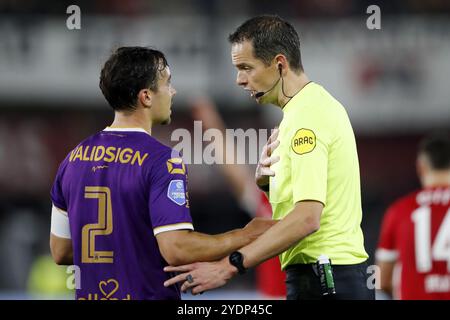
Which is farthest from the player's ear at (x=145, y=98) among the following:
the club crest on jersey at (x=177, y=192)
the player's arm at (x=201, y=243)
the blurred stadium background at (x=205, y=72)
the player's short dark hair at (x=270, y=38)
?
the blurred stadium background at (x=205, y=72)

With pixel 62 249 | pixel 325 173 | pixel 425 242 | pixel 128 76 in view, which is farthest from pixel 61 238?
pixel 425 242

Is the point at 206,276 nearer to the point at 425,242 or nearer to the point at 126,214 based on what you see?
the point at 126,214

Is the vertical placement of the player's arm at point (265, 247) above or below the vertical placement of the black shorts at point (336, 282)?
above

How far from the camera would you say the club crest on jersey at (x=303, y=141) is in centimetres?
415

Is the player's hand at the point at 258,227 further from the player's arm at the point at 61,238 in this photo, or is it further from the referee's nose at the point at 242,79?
the player's arm at the point at 61,238

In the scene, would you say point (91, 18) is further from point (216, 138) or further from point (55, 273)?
point (216, 138)

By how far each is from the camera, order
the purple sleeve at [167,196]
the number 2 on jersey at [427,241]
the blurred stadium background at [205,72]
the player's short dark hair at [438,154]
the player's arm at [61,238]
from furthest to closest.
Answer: the blurred stadium background at [205,72]
the player's short dark hair at [438,154]
the number 2 on jersey at [427,241]
the player's arm at [61,238]
the purple sleeve at [167,196]

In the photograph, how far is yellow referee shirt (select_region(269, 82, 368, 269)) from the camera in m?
4.17

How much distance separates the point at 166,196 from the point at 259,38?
0.96 m

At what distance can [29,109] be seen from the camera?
15680 mm

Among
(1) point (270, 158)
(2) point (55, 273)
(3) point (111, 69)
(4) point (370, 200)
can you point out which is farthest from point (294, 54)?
(4) point (370, 200)

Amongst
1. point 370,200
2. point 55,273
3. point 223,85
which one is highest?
point 223,85

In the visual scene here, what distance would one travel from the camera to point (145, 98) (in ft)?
14.1

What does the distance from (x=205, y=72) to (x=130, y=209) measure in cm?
1110
